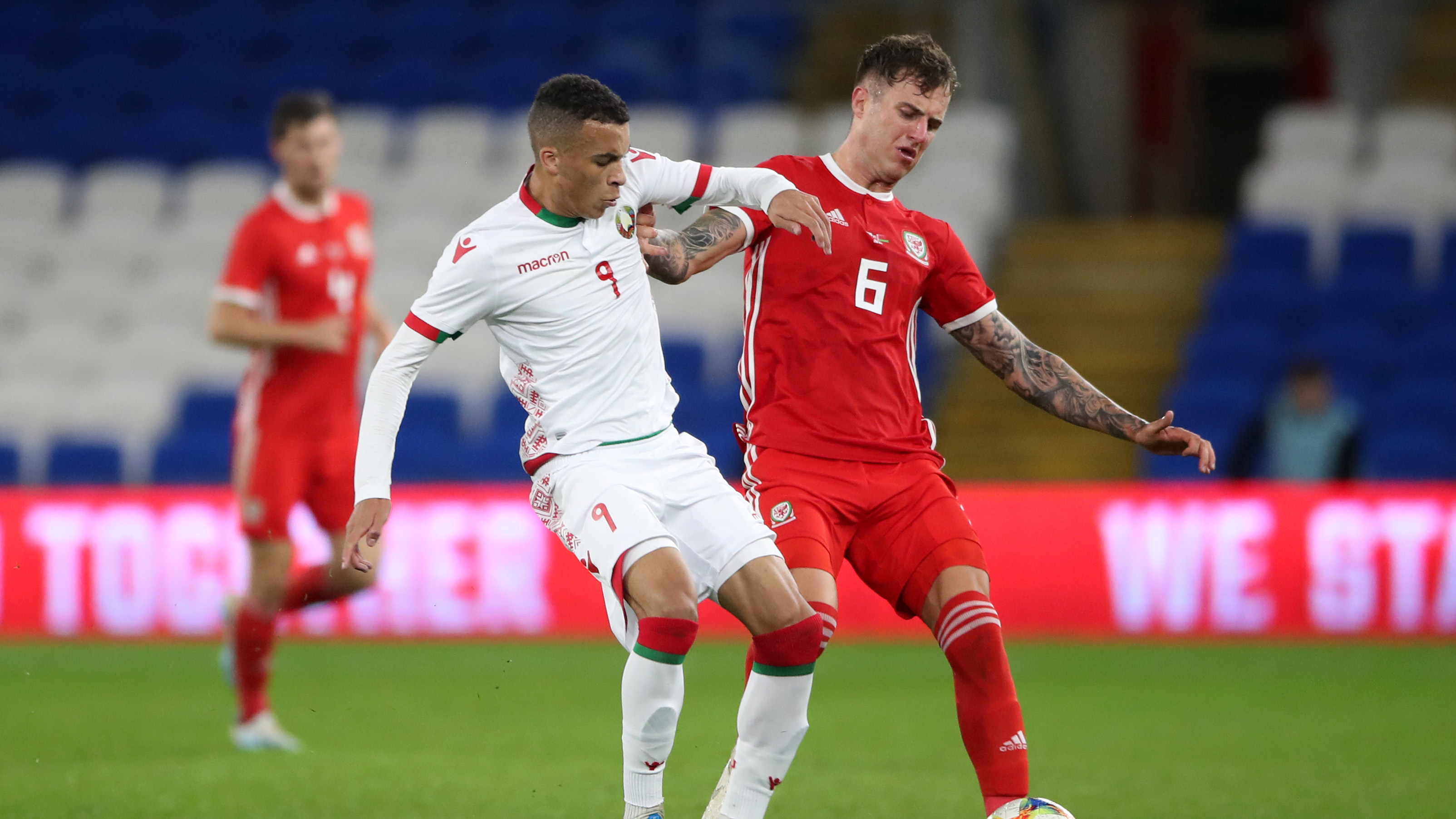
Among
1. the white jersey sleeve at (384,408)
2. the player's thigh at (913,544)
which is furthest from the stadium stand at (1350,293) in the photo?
the white jersey sleeve at (384,408)

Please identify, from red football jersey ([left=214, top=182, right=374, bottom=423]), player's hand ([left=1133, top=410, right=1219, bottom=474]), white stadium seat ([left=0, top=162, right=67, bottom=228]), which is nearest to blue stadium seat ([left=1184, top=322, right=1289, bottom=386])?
red football jersey ([left=214, top=182, right=374, bottom=423])

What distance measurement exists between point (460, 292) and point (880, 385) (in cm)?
129

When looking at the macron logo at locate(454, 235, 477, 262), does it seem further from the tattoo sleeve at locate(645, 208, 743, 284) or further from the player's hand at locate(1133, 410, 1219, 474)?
the player's hand at locate(1133, 410, 1219, 474)

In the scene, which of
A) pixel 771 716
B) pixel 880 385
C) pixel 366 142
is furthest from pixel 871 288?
pixel 366 142

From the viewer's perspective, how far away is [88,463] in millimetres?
13789

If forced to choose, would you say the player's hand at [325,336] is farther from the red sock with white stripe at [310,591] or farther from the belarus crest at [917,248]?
the belarus crest at [917,248]

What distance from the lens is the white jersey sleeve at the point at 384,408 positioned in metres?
4.68

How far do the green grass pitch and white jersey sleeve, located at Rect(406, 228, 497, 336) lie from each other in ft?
5.62

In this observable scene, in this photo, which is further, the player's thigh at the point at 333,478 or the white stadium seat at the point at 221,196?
the white stadium seat at the point at 221,196

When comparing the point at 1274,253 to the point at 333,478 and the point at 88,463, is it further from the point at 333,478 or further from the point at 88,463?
the point at 88,463

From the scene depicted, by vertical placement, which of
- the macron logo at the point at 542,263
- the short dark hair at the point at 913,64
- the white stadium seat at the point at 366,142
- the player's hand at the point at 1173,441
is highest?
the white stadium seat at the point at 366,142

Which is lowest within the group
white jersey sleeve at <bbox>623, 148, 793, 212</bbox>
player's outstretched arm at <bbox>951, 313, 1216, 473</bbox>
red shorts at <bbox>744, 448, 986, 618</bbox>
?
red shorts at <bbox>744, 448, 986, 618</bbox>

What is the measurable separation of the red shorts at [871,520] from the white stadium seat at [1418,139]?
10.8 metres

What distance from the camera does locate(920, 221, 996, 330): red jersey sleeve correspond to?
211 inches
